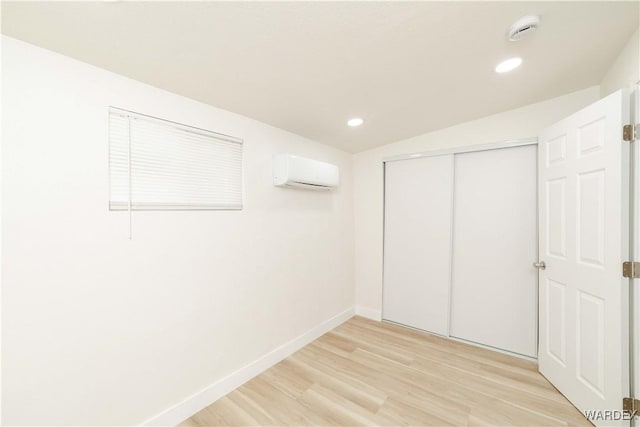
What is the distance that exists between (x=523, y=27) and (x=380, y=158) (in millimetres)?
2008

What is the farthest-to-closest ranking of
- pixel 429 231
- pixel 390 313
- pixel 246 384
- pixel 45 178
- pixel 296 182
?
pixel 390 313 → pixel 429 231 → pixel 296 182 → pixel 246 384 → pixel 45 178

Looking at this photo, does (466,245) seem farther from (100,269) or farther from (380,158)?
(100,269)

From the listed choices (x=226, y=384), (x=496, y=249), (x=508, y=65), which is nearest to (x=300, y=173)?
(x=508, y=65)

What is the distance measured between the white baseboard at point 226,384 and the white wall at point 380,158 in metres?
0.90

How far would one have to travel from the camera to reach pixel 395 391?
204 cm

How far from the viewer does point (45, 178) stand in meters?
1.25

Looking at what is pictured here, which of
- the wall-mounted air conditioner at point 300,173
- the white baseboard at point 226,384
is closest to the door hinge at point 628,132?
the wall-mounted air conditioner at point 300,173

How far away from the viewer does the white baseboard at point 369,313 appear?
3.38 metres

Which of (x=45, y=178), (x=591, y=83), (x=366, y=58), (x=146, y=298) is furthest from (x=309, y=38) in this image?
(x=591, y=83)

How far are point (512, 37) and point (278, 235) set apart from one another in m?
2.12

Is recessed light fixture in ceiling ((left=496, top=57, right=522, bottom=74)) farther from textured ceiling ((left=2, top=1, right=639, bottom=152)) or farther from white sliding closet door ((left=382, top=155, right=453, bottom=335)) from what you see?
white sliding closet door ((left=382, top=155, right=453, bottom=335))

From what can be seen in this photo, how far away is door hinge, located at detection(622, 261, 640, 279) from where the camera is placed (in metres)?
1.50

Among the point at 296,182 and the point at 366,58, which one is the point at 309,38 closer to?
the point at 366,58

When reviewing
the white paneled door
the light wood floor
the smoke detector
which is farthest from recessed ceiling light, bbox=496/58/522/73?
the light wood floor
